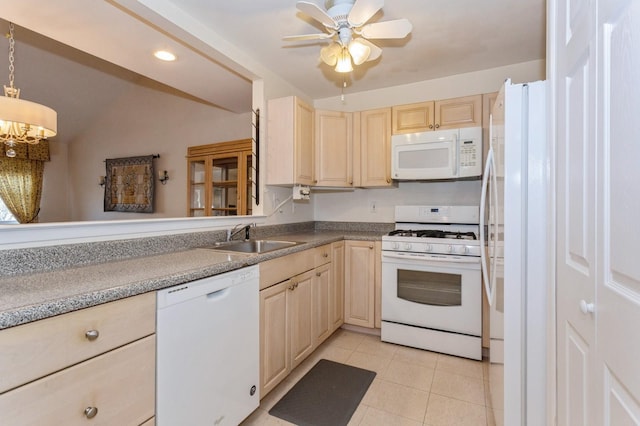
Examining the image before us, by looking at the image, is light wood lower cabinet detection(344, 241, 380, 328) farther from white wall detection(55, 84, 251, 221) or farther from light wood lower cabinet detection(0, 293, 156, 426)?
white wall detection(55, 84, 251, 221)

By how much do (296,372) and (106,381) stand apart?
141 cm

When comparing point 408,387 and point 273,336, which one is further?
point 408,387

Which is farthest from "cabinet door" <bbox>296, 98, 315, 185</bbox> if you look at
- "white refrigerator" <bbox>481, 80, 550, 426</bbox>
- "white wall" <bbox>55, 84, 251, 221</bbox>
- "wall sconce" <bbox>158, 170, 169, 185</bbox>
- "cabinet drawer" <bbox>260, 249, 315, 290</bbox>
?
"wall sconce" <bbox>158, 170, 169, 185</bbox>

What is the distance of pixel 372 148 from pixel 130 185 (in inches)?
158

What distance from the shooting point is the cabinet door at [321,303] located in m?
2.28

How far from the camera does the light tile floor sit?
1677mm

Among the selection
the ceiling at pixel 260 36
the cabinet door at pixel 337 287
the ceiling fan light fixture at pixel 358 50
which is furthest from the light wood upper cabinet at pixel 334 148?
the ceiling fan light fixture at pixel 358 50

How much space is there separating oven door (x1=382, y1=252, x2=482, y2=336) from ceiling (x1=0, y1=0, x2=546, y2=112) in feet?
5.45

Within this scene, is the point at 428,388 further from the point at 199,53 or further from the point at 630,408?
the point at 199,53

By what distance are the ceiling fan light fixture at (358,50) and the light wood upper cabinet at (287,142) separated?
81 cm

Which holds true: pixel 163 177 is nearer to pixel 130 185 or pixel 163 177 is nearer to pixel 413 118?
pixel 130 185

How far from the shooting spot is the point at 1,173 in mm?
4695

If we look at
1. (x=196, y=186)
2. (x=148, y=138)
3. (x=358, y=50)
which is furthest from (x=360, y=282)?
(x=148, y=138)

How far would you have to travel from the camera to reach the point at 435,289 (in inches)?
94.3
